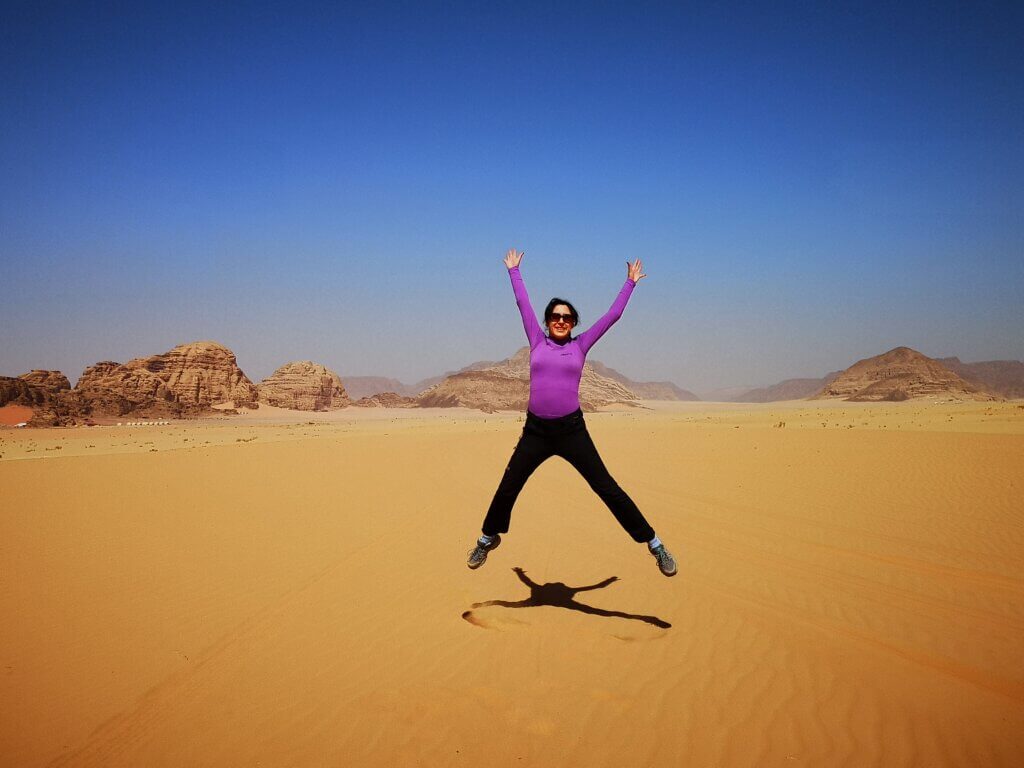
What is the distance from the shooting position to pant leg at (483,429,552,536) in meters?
4.84

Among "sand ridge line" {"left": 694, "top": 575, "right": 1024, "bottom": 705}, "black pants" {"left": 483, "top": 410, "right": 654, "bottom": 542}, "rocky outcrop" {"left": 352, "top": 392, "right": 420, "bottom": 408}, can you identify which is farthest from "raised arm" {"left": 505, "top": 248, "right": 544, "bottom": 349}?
"rocky outcrop" {"left": 352, "top": 392, "right": 420, "bottom": 408}

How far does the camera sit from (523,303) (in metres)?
5.10

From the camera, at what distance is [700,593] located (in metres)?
6.05

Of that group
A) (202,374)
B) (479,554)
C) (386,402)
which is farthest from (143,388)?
(479,554)

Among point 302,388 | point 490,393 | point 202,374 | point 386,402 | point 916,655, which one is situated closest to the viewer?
point 916,655

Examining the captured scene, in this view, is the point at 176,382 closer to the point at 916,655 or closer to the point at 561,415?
the point at 561,415

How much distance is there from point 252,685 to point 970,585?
7.43 metres

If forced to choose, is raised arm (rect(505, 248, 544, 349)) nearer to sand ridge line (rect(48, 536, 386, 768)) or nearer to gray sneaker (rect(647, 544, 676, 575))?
gray sneaker (rect(647, 544, 676, 575))

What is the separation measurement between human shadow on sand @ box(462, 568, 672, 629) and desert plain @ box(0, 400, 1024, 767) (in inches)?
1.7

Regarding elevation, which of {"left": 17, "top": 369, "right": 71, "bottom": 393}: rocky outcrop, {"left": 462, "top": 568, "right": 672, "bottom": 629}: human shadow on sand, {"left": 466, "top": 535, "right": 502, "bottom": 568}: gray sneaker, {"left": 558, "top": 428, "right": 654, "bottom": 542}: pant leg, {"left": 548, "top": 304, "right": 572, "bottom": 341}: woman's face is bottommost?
{"left": 462, "top": 568, "right": 672, "bottom": 629}: human shadow on sand

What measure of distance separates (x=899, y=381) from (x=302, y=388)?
10499 centimetres

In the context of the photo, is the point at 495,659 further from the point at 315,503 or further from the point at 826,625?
the point at 315,503

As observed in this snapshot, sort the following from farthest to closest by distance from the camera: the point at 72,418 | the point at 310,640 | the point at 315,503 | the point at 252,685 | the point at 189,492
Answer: the point at 72,418 < the point at 189,492 < the point at 315,503 < the point at 310,640 < the point at 252,685

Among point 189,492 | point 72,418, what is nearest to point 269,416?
point 72,418
